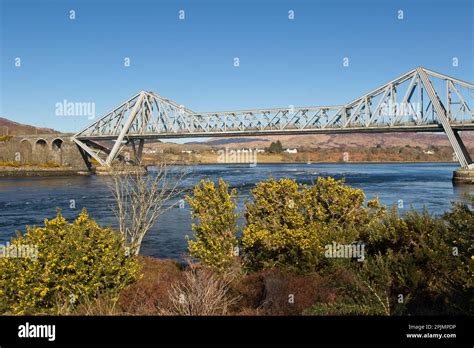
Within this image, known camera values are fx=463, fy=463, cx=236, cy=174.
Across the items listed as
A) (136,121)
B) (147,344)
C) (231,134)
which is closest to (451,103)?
(231,134)

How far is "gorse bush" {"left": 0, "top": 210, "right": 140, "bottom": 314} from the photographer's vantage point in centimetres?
814

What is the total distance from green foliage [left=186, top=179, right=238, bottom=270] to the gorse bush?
3004 mm

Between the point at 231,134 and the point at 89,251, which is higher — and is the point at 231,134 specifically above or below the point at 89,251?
above

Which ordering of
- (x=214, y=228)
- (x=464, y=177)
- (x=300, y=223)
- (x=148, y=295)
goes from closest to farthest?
(x=148, y=295) < (x=300, y=223) < (x=214, y=228) < (x=464, y=177)

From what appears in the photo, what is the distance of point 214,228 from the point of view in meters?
12.7

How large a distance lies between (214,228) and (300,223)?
7.67ft

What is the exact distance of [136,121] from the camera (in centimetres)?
9488

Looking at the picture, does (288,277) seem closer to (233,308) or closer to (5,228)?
(233,308)

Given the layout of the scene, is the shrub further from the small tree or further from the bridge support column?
the bridge support column

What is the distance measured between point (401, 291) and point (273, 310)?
276cm
